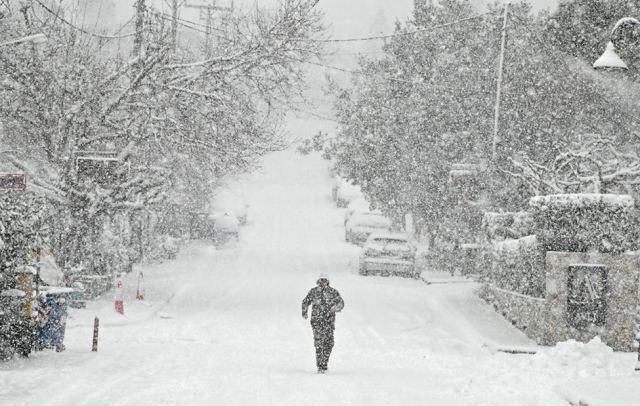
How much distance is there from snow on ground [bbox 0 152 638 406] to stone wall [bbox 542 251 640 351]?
3.49 feet

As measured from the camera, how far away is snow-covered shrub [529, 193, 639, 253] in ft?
52.6

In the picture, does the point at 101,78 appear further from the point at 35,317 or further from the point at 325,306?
the point at 325,306

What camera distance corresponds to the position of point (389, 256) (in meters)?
28.7

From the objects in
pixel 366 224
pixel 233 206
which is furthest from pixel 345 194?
pixel 366 224

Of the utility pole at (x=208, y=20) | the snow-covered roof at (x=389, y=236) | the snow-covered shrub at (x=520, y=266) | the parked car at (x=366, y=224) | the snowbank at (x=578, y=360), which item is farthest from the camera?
the parked car at (x=366, y=224)

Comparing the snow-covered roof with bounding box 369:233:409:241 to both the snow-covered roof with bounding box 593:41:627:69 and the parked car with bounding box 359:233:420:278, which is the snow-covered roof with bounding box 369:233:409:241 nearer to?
the parked car with bounding box 359:233:420:278

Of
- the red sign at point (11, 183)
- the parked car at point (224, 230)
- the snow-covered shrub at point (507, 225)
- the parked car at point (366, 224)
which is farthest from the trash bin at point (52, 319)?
the parked car at point (224, 230)

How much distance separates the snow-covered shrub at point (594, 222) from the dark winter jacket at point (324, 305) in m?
5.39

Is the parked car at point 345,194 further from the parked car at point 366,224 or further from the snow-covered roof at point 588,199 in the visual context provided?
the snow-covered roof at point 588,199

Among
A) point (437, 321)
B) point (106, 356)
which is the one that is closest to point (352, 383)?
point (106, 356)

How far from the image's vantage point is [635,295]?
15672 millimetres

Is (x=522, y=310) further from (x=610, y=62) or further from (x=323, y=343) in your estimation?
(x=323, y=343)

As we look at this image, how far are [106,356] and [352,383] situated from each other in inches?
171

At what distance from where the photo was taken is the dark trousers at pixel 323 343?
12875mm
